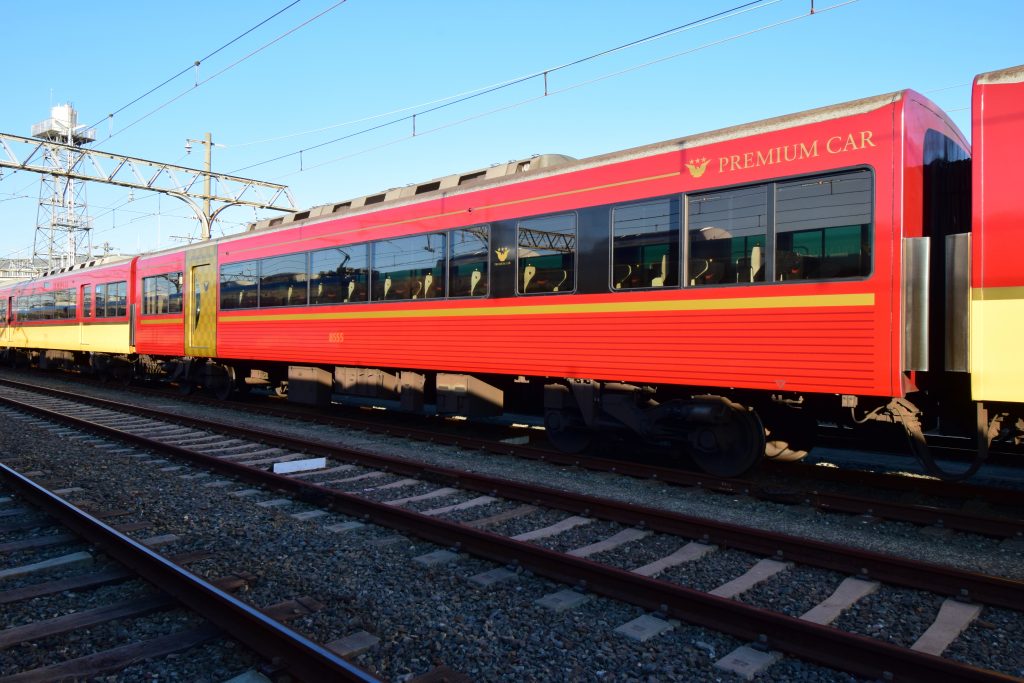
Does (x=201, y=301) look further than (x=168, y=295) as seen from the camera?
No

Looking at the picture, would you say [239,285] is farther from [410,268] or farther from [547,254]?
[547,254]

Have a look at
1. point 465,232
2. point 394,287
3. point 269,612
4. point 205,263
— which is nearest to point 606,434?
point 465,232

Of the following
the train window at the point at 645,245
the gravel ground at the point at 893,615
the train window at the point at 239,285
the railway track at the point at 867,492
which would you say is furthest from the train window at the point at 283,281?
the gravel ground at the point at 893,615

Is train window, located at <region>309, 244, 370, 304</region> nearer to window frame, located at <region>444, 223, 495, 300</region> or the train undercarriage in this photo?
the train undercarriage

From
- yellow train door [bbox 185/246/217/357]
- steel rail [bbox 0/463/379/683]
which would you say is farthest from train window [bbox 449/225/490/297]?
yellow train door [bbox 185/246/217/357]

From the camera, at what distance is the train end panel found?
520cm

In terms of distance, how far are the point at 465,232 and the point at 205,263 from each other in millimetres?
8115

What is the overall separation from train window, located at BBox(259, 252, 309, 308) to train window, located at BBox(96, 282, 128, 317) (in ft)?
23.2

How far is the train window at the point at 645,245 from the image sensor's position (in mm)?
7055

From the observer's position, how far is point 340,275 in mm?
11203

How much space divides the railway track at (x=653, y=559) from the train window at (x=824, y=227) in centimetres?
252

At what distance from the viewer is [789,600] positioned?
3979 millimetres

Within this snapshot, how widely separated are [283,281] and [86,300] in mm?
10931

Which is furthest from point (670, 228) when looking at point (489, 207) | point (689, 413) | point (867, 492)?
point (867, 492)
